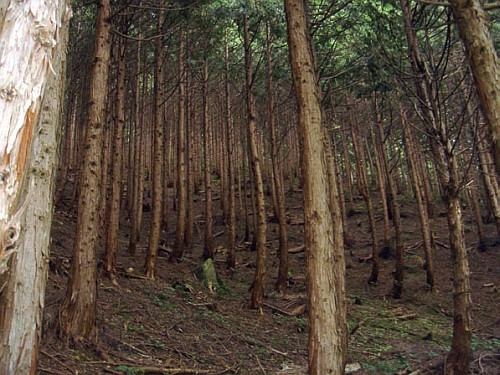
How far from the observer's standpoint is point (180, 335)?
265 inches

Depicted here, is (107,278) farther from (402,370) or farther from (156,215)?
(402,370)

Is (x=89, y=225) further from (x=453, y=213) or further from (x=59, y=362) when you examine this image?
(x=453, y=213)

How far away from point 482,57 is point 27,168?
3.48 m

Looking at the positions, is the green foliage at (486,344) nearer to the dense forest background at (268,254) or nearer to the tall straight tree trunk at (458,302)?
the dense forest background at (268,254)

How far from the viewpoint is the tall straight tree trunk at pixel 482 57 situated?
3.26 m

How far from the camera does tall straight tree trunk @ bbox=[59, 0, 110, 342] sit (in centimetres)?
512

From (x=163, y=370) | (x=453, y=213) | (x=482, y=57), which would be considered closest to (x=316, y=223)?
(x=482, y=57)

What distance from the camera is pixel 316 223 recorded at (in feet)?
15.1

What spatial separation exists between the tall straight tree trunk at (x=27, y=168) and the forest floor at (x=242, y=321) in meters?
1.62

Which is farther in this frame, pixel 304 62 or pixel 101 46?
pixel 101 46

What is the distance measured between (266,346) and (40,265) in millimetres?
4788

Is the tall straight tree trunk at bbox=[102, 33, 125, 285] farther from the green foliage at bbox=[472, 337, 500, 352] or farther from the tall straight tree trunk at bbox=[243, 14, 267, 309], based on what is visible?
the green foliage at bbox=[472, 337, 500, 352]

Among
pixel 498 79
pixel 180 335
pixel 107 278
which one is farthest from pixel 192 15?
pixel 498 79

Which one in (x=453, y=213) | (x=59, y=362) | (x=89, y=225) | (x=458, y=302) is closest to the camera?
(x=59, y=362)
